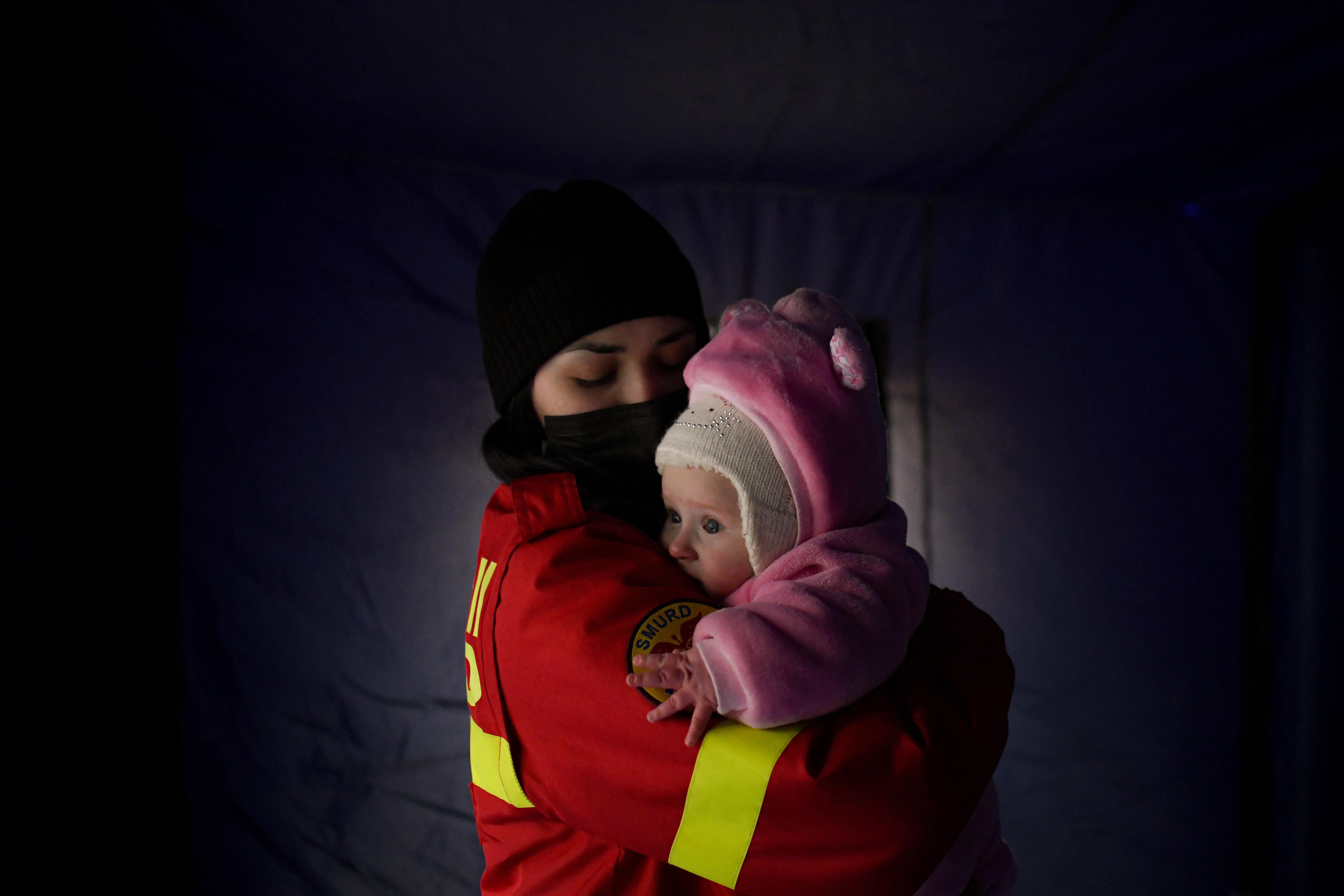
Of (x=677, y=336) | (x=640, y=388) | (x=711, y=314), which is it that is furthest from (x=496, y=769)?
(x=711, y=314)

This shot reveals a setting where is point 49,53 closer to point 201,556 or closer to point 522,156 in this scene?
point 522,156

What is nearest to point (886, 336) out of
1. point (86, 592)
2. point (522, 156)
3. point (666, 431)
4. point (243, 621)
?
point (522, 156)

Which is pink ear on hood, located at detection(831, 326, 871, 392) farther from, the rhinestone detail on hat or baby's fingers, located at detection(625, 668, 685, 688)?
baby's fingers, located at detection(625, 668, 685, 688)

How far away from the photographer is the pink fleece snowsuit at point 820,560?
79 centimetres

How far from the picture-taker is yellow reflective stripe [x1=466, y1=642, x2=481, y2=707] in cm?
105

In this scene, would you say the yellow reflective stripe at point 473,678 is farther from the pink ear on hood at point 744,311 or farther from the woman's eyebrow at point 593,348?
the pink ear on hood at point 744,311

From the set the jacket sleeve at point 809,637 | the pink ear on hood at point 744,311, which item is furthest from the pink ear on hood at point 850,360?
the jacket sleeve at point 809,637

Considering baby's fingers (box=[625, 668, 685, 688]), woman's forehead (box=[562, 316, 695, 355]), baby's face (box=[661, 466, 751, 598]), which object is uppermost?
woman's forehead (box=[562, 316, 695, 355])

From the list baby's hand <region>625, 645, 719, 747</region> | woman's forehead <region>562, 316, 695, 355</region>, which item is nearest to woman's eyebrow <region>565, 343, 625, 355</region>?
woman's forehead <region>562, 316, 695, 355</region>

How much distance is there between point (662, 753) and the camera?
2.63 feet

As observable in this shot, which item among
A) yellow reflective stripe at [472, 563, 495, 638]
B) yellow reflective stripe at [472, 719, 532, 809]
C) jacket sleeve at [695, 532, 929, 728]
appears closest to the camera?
jacket sleeve at [695, 532, 929, 728]

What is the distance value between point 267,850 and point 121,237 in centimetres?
188

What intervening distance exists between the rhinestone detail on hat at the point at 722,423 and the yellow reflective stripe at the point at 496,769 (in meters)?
0.49

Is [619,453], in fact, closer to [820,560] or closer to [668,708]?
[820,560]
